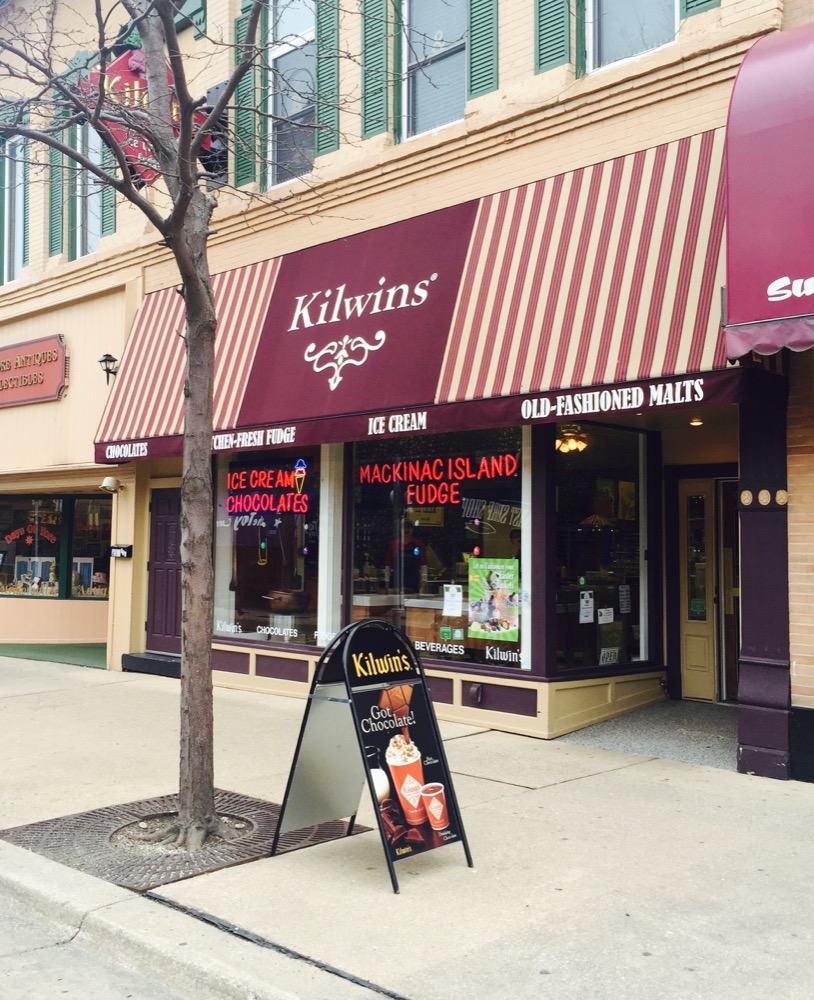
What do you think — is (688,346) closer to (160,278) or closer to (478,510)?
(478,510)

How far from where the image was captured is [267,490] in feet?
36.5

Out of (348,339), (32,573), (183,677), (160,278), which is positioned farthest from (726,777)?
(32,573)

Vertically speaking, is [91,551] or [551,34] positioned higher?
[551,34]

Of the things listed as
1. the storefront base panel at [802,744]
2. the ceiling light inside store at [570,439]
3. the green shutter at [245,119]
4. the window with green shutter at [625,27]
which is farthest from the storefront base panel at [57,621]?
the storefront base panel at [802,744]

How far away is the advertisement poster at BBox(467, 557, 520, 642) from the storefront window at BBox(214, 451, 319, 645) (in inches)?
86.7

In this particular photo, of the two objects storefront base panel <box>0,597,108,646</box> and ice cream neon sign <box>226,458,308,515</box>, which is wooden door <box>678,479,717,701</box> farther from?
storefront base panel <box>0,597,108,646</box>

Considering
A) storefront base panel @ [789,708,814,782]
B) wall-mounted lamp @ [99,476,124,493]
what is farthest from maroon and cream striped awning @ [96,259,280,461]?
storefront base panel @ [789,708,814,782]

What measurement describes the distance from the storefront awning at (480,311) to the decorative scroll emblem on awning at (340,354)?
15 mm

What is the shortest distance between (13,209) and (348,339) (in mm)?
9215

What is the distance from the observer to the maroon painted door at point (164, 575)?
40.9 feet

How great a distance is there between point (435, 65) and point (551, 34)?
161cm

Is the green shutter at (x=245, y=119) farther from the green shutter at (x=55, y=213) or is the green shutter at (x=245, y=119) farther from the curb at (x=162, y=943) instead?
the curb at (x=162, y=943)

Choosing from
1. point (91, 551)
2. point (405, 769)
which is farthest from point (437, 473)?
point (91, 551)

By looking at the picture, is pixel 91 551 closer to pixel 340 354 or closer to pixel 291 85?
pixel 340 354
